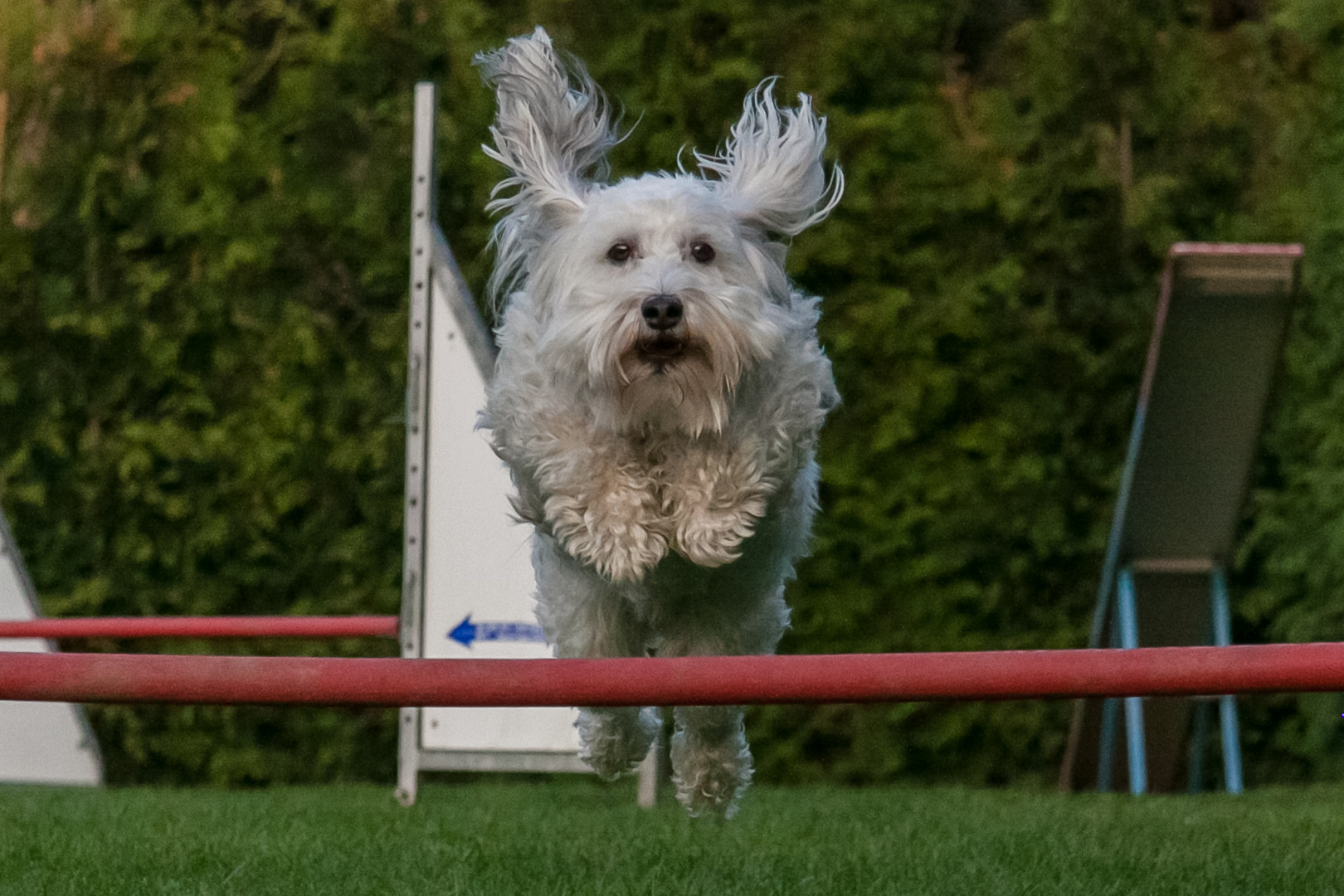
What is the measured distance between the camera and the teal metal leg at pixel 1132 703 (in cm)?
497

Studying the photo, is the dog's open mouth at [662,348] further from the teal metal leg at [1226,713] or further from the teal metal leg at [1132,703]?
the teal metal leg at [1226,713]

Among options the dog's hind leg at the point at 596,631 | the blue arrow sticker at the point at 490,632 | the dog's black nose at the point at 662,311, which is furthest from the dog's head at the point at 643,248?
the blue arrow sticker at the point at 490,632

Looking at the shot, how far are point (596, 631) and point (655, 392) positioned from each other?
58 centimetres

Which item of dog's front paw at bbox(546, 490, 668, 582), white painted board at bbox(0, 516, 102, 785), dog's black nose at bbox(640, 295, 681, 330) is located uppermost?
dog's black nose at bbox(640, 295, 681, 330)

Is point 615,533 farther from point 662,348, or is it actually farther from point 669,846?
point 669,846

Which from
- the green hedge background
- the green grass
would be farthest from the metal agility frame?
the green grass

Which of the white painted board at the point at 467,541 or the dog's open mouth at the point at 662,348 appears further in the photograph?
the white painted board at the point at 467,541

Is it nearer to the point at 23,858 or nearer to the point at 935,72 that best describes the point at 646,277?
the point at 23,858

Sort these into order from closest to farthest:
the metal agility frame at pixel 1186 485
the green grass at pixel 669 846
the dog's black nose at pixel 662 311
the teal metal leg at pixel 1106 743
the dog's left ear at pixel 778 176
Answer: the dog's black nose at pixel 662 311 < the dog's left ear at pixel 778 176 < the green grass at pixel 669 846 < the metal agility frame at pixel 1186 485 < the teal metal leg at pixel 1106 743

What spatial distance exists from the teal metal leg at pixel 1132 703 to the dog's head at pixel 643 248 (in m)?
2.43

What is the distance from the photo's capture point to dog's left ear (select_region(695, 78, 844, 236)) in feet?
9.30

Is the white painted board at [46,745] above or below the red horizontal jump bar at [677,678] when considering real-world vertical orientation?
below

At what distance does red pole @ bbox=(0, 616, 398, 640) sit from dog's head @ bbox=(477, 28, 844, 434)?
1.43 m

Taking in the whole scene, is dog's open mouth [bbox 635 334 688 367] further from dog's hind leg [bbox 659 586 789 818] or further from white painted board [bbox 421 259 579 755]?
white painted board [bbox 421 259 579 755]
